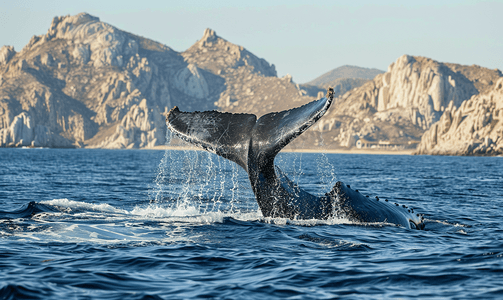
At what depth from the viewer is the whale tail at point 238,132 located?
10742 millimetres

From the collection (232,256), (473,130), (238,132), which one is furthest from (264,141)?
(473,130)

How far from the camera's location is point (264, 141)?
35.7 ft

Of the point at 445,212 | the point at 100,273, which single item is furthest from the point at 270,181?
the point at 445,212

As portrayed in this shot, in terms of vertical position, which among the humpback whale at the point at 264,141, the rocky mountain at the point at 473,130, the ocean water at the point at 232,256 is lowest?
the ocean water at the point at 232,256

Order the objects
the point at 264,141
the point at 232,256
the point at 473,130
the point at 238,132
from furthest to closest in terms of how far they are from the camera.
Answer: the point at 473,130, the point at 238,132, the point at 264,141, the point at 232,256

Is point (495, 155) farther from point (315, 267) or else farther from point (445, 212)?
point (315, 267)

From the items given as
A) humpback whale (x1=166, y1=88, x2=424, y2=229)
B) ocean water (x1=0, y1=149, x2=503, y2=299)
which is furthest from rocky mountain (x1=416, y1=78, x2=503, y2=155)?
humpback whale (x1=166, y1=88, x2=424, y2=229)

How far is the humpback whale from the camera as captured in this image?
10516 millimetres

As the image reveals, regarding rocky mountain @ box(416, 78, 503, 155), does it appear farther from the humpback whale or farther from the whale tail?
the whale tail

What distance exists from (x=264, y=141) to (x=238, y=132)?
2.17 ft

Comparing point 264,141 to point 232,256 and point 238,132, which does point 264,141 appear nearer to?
point 238,132

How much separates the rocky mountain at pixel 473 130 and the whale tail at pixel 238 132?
466 ft

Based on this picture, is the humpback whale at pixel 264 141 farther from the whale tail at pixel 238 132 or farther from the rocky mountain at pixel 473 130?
the rocky mountain at pixel 473 130

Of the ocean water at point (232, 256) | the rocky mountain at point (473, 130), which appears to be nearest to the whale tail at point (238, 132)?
the ocean water at point (232, 256)
